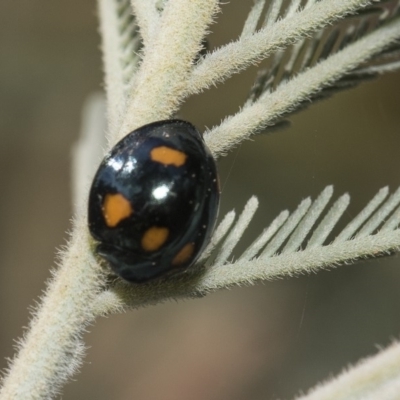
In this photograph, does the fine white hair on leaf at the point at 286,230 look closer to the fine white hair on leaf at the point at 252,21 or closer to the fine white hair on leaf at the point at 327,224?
the fine white hair on leaf at the point at 327,224

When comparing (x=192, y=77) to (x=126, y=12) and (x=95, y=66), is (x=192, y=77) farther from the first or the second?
(x=95, y=66)

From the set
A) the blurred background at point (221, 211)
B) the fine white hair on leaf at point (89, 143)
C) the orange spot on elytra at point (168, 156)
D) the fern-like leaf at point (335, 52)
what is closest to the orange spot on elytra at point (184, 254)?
the orange spot on elytra at point (168, 156)

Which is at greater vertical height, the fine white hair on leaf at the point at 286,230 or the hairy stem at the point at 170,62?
the hairy stem at the point at 170,62

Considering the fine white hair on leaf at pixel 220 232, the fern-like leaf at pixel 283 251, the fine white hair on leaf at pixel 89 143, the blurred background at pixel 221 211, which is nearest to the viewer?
the fern-like leaf at pixel 283 251

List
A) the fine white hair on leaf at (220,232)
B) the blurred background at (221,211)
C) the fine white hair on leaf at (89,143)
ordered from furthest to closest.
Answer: the blurred background at (221,211) < the fine white hair on leaf at (89,143) < the fine white hair on leaf at (220,232)

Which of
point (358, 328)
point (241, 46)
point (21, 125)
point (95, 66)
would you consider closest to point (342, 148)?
point (358, 328)

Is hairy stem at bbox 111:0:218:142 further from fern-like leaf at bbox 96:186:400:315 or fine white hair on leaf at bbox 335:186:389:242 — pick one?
fine white hair on leaf at bbox 335:186:389:242
